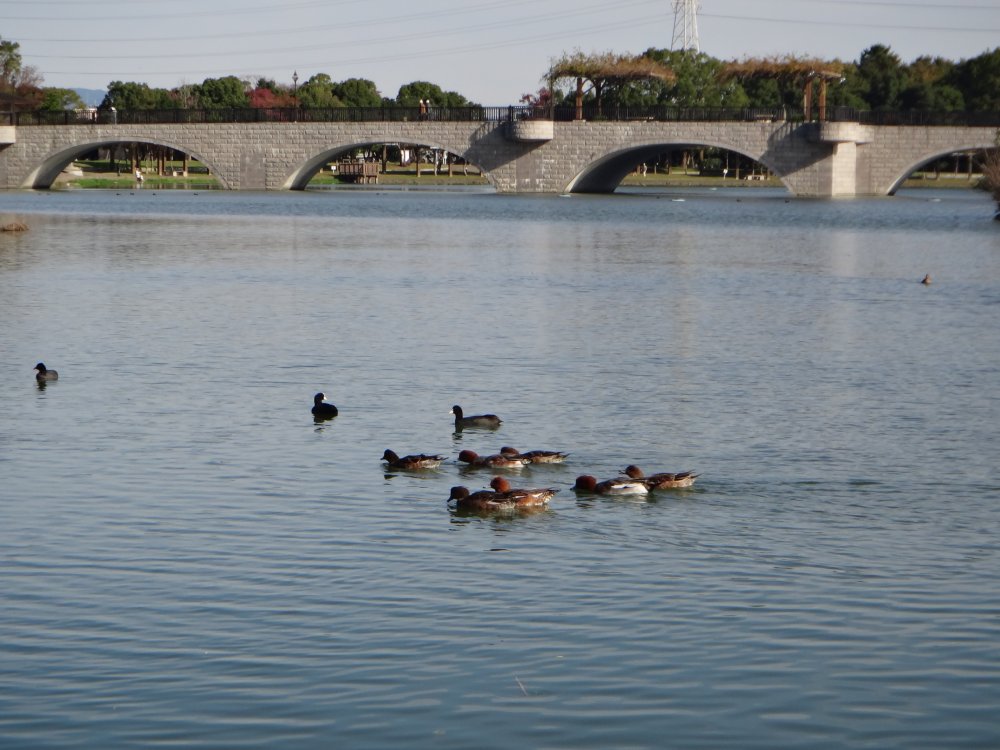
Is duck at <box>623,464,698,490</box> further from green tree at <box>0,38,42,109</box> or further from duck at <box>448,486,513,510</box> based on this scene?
green tree at <box>0,38,42,109</box>

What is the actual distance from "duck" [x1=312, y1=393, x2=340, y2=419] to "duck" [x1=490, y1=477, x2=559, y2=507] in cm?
452

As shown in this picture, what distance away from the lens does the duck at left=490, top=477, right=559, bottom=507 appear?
1325 cm

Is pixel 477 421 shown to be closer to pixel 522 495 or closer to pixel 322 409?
pixel 322 409

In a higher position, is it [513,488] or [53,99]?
[53,99]

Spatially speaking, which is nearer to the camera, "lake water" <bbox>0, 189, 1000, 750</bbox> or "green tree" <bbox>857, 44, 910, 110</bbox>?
"lake water" <bbox>0, 189, 1000, 750</bbox>

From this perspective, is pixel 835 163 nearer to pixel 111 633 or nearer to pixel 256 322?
pixel 256 322

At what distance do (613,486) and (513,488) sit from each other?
1.04 metres

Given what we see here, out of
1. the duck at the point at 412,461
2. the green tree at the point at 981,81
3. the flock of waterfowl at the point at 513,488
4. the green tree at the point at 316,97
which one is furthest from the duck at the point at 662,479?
the green tree at the point at 316,97

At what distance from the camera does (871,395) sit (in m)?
20.2

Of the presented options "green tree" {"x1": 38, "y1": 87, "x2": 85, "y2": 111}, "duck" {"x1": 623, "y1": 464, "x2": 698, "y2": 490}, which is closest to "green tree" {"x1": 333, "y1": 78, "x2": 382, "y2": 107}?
"green tree" {"x1": 38, "y1": 87, "x2": 85, "y2": 111}

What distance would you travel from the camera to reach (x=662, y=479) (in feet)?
45.8

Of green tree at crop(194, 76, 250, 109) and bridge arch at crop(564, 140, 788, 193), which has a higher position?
green tree at crop(194, 76, 250, 109)

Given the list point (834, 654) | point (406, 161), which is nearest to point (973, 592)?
point (834, 654)

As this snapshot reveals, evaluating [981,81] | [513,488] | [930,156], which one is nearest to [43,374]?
[513,488]
